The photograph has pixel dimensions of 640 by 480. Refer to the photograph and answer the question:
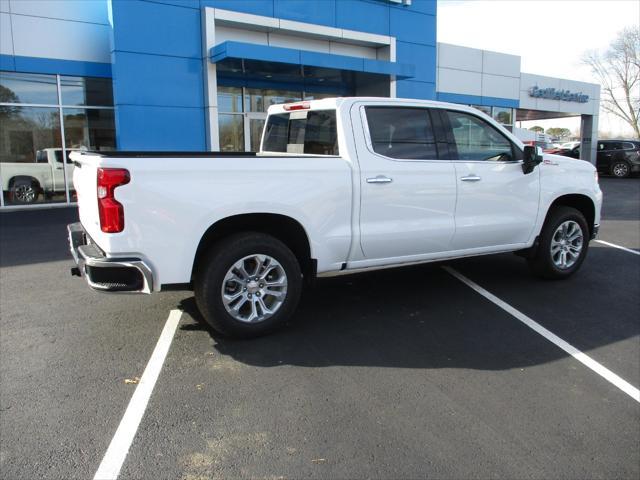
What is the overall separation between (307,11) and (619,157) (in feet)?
60.2

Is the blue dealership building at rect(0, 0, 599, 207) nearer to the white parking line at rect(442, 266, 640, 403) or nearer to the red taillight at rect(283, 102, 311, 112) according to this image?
the red taillight at rect(283, 102, 311, 112)

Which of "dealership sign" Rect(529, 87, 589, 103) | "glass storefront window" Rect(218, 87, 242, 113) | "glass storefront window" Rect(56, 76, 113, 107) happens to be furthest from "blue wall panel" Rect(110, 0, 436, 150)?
"dealership sign" Rect(529, 87, 589, 103)

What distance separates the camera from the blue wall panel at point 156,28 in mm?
12742

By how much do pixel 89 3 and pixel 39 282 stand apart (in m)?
Answer: 10.1

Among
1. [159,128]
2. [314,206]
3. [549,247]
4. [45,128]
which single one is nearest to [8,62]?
[45,128]

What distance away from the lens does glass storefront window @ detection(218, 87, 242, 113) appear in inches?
626

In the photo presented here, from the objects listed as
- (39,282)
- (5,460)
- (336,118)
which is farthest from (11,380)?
(336,118)

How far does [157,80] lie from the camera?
13336 mm

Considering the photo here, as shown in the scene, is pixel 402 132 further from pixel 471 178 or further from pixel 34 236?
pixel 34 236

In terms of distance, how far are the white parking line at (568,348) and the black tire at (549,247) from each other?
78 cm

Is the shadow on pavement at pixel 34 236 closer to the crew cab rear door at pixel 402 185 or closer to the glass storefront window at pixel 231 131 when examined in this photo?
the glass storefront window at pixel 231 131

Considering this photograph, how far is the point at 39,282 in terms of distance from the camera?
6.30 metres

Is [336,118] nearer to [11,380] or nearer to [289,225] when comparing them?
[289,225]

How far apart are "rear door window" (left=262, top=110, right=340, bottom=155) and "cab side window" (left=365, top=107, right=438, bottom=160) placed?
37 centimetres
